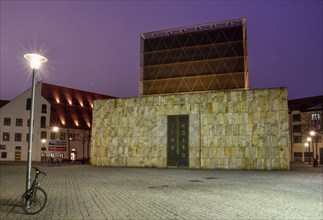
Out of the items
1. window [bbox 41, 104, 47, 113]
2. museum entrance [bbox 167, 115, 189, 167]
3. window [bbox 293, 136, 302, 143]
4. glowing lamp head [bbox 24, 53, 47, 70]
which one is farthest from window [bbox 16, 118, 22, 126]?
glowing lamp head [bbox 24, 53, 47, 70]

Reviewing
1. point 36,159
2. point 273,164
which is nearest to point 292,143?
point 273,164

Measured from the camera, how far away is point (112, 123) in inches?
1650

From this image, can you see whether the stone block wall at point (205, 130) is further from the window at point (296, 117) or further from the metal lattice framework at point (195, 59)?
the window at point (296, 117)

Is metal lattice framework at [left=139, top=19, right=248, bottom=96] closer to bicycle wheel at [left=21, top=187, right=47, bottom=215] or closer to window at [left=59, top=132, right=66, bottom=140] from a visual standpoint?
window at [left=59, top=132, right=66, bottom=140]

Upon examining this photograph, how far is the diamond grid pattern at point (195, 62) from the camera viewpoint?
59688mm

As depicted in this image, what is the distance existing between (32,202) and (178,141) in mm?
28664

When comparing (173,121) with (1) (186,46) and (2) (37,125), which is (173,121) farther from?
(2) (37,125)

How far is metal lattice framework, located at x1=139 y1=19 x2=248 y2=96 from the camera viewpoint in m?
59.7

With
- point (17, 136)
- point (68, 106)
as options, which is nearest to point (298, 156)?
point (68, 106)

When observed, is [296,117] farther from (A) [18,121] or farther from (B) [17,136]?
(B) [17,136]

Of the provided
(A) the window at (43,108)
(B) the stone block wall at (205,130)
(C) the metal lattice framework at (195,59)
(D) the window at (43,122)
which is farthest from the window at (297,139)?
(A) the window at (43,108)

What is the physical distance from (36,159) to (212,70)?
37.4m

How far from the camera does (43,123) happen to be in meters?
69.0

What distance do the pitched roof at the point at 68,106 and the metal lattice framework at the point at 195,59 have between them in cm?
1916
